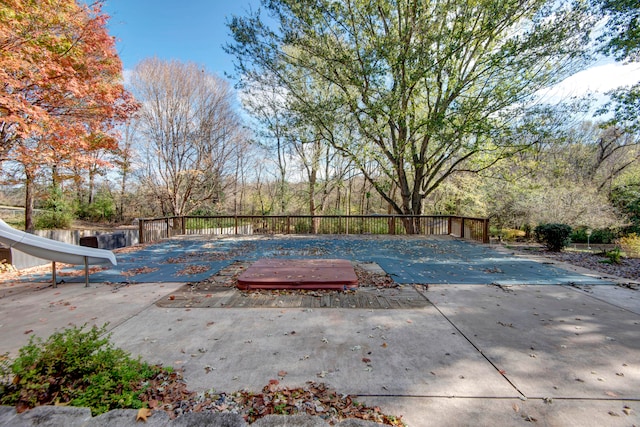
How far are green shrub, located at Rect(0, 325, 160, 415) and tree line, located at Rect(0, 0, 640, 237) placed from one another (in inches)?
248

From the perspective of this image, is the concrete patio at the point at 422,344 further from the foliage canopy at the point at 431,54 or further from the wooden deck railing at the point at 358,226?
the foliage canopy at the point at 431,54

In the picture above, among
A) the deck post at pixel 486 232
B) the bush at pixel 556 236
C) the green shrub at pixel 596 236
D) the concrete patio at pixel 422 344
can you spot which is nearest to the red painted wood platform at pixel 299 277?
the concrete patio at pixel 422 344

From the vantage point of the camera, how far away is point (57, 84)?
662 cm

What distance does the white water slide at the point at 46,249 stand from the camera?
13.2 ft

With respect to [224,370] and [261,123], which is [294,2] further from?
[224,370]

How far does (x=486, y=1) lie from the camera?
26.8 ft

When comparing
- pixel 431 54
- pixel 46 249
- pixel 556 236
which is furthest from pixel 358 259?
pixel 431 54

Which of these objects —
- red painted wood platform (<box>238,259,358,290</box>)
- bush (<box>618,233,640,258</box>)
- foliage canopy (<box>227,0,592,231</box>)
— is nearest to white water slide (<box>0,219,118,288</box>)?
red painted wood platform (<box>238,259,358,290</box>)

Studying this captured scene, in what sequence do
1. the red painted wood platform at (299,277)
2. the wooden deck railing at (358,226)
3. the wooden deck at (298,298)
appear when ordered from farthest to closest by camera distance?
the wooden deck railing at (358,226), the red painted wood platform at (299,277), the wooden deck at (298,298)

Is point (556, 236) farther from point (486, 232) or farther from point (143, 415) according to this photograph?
point (143, 415)

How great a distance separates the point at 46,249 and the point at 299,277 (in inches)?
143

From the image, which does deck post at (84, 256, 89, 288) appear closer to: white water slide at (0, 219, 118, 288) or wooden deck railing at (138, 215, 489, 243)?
white water slide at (0, 219, 118, 288)

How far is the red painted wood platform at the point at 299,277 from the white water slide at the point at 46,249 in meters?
2.27

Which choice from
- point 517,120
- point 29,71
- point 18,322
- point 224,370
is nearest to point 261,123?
point 29,71
